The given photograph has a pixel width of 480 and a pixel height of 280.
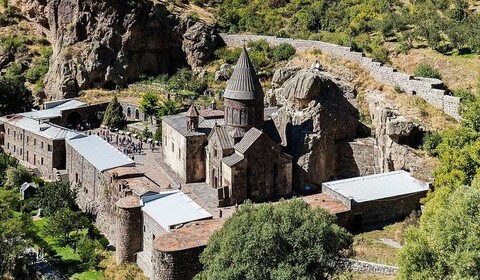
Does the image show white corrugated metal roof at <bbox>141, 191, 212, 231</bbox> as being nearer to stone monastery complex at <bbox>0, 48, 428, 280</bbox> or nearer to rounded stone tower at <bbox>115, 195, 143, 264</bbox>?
stone monastery complex at <bbox>0, 48, 428, 280</bbox>

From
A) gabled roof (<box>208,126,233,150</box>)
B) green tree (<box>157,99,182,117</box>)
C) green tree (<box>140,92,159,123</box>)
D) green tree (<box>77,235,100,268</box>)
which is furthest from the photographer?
green tree (<box>140,92,159,123</box>)

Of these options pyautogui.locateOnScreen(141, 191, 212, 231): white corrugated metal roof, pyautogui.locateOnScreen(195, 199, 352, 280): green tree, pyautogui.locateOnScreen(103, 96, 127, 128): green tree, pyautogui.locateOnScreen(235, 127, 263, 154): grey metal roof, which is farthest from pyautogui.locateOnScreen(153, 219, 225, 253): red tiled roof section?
pyautogui.locateOnScreen(103, 96, 127, 128): green tree

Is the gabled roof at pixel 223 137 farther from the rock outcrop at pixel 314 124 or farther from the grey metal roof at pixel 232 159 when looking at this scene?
the rock outcrop at pixel 314 124

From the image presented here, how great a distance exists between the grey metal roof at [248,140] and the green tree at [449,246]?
1479 cm

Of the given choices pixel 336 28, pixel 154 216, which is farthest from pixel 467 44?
pixel 154 216

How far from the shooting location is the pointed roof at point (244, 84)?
32.5 metres

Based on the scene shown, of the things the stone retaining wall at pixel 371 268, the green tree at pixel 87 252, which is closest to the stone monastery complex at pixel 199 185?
the green tree at pixel 87 252

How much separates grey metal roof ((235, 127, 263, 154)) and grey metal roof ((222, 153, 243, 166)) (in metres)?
0.39

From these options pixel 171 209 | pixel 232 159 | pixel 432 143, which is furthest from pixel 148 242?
pixel 432 143

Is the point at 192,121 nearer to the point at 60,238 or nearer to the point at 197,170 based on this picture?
the point at 197,170

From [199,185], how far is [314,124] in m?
7.99

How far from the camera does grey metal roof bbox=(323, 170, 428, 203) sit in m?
30.4

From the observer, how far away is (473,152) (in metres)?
24.3

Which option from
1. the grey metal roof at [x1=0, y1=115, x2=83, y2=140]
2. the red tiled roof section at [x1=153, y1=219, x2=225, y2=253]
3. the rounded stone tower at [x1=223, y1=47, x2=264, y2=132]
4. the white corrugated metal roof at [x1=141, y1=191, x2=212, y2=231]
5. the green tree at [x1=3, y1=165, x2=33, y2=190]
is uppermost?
the rounded stone tower at [x1=223, y1=47, x2=264, y2=132]
